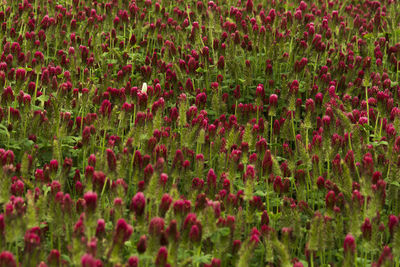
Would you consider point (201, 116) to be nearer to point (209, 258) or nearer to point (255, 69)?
point (209, 258)

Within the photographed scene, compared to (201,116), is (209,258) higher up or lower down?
lower down

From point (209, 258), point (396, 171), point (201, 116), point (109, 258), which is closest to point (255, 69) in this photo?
point (201, 116)

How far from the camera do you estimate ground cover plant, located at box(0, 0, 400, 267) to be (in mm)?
2916

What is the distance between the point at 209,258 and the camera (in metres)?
3.13

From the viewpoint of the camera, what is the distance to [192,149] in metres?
4.45

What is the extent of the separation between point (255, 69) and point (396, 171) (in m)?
2.39

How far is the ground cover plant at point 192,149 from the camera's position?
2916 millimetres

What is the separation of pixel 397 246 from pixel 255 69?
3102mm

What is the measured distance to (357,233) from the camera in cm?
298

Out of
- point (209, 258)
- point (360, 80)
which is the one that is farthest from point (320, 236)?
point (360, 80)

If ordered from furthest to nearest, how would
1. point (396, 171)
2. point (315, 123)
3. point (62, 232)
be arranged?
point (315, 123) < point (396, 171) < point (62, 232)

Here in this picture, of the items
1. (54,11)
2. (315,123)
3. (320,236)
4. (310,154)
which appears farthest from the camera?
(54,11)

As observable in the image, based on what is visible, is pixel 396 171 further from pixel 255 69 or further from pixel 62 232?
pixel 255 69

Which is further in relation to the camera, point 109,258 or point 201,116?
point 201,116
